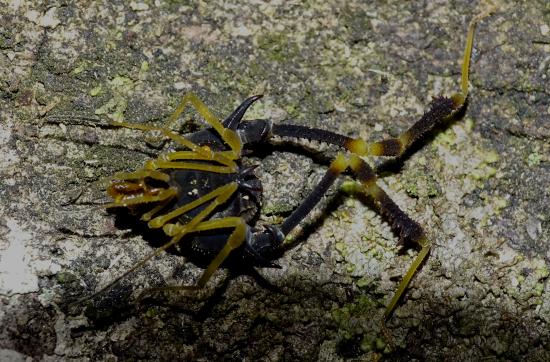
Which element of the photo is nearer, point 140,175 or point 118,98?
point 140,175

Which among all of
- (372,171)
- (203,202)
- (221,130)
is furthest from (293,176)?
(203,202)

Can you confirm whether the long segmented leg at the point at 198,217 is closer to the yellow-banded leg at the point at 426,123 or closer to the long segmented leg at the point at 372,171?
the long segmented leg at the point at 372,171

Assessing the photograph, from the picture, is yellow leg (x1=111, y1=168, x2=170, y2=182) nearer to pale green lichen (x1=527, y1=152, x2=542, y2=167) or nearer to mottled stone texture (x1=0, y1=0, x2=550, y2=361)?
mottled stone texture (x1=0, y1=0, x2=550, y2=361)

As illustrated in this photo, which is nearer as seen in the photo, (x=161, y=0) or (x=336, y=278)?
(x=336, y=278)

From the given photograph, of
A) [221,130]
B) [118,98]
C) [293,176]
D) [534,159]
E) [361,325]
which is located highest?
[534,159]

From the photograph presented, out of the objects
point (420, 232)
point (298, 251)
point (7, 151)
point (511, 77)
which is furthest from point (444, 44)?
point (7, 151)

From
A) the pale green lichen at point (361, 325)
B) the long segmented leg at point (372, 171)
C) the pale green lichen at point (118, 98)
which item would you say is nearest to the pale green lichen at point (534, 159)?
the long segmented leg at point (372, 171)

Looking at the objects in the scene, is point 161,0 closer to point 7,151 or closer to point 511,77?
point 7,151

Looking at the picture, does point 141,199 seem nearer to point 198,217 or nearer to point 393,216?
point 198,217
